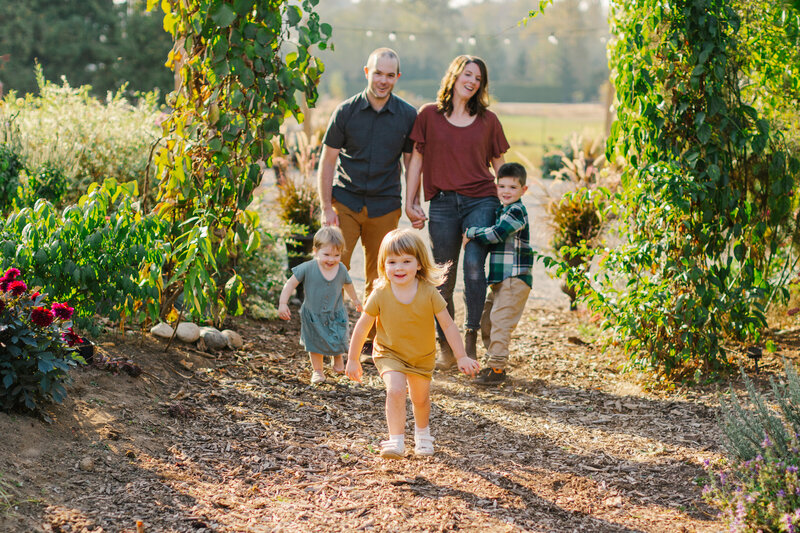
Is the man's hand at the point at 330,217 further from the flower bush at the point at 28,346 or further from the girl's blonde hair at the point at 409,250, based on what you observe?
the flower bush at the point at 28,346

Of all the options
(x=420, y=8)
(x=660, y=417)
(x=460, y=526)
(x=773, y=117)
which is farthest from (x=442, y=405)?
(x=420, y=8)

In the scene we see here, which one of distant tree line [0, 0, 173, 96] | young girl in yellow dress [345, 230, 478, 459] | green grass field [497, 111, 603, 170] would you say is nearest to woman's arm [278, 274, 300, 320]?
young girl in yellow dress [345, 230, 478, 459]

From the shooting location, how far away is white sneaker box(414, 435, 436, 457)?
3.35m

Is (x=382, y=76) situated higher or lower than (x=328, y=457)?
higher

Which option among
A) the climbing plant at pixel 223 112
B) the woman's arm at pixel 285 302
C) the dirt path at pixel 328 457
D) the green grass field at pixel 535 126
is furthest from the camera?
the green grass field at pixel 535 126

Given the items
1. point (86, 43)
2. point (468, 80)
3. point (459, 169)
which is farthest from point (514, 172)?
point (86, 43)

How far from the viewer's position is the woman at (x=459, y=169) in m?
4.46

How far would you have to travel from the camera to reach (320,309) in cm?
433

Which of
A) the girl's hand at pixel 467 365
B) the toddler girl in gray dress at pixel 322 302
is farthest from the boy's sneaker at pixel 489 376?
the girl's hand at pixel 467 365

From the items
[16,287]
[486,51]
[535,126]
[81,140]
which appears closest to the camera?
[16,287]

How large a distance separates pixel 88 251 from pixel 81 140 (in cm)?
298

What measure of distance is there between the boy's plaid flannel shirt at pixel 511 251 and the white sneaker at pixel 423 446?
1.42 metres

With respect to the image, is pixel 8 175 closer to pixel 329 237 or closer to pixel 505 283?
pixel 329 237

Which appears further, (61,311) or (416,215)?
(416,215)
